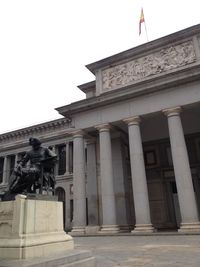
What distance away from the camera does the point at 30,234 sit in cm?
556

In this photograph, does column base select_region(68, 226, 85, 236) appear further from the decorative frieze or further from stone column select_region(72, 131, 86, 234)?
the decorative frieze

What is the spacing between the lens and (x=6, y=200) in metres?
6.30

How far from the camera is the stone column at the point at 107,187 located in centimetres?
1838

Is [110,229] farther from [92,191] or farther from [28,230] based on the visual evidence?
[28,230]

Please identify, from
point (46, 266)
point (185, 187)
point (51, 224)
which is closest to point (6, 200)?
point (51, 224)

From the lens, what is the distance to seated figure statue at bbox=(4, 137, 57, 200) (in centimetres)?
655

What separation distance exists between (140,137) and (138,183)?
3.58 meters

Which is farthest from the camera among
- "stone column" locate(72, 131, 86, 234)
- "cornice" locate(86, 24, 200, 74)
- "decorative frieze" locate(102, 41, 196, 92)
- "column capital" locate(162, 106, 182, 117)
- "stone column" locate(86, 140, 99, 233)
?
"stone column" locate(86, 140, 99, 233)

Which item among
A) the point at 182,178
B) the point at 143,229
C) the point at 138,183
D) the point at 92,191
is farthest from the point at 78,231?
the point at 182,178

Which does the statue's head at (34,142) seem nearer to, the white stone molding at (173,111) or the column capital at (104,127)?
the white stone molding at (173,111)

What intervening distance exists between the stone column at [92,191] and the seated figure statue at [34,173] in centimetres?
1428

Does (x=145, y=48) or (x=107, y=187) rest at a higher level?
(x=145, y=48)

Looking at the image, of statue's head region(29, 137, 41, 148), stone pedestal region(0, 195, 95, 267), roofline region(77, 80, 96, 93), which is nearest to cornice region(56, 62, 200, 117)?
→ roofline region(77, 80, 96, 93)

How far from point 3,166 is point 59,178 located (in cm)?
1171
